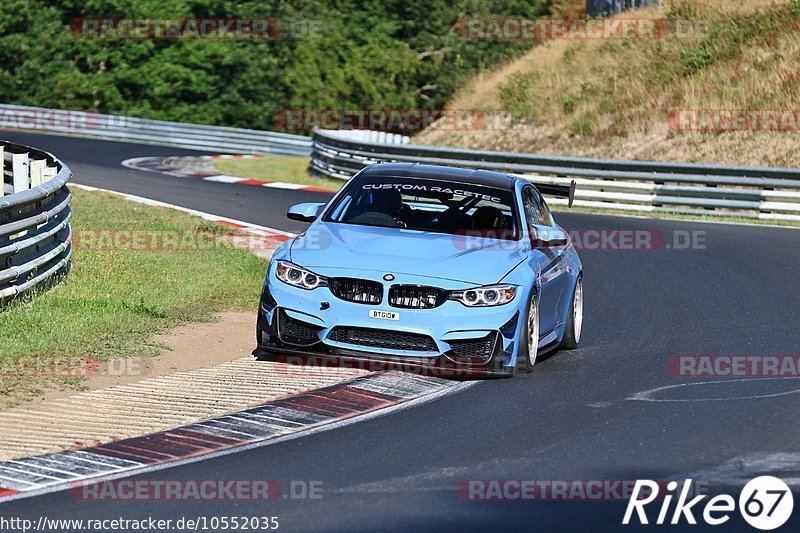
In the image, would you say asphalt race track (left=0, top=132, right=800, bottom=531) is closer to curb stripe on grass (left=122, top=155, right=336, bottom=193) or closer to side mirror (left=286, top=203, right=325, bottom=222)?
side mirror (left=286, top=203, right=325, bottom=222)

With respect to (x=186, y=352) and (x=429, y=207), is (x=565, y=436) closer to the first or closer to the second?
(x=429, y=207)

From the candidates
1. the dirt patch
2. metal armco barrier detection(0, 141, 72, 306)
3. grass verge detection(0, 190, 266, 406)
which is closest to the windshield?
the dirt patch

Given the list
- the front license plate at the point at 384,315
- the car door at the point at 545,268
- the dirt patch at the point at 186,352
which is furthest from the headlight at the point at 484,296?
the dirt patch at the point at 186,352

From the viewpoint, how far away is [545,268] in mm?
10875

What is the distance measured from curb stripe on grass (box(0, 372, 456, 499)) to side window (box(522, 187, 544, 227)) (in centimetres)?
210

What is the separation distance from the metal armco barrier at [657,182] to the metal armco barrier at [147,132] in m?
15.6

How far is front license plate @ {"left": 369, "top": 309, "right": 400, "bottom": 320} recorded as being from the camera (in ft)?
32.4

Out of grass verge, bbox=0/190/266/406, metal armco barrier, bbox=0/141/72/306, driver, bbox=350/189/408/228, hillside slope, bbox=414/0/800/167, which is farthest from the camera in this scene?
hillside slope, bbox=414/0/800/167

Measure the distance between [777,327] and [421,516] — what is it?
749cm

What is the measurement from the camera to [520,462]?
754 cm

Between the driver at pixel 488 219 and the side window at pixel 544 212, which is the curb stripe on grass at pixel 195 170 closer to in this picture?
the side window at pixel 544 212

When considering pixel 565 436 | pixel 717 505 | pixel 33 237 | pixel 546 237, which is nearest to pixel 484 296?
pixel 546 237

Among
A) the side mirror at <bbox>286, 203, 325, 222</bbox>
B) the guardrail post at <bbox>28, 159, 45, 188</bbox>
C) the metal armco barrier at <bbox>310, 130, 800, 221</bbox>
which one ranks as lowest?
the metal armco barrier at <bbox>310, 130, 800, 221</bbox>

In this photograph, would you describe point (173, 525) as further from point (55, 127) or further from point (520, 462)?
point (55, 127)
